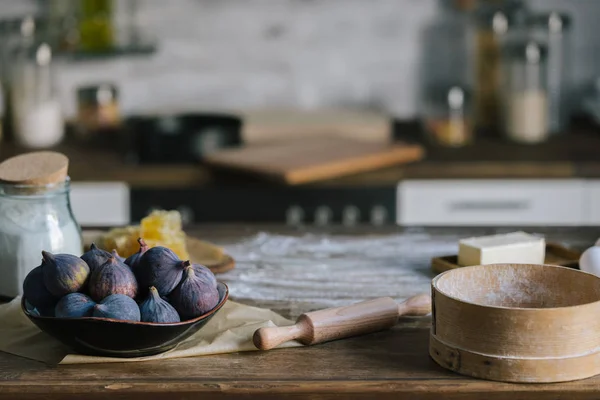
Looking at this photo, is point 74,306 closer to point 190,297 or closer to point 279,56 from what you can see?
point 190,297

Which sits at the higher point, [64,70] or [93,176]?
[64,70]

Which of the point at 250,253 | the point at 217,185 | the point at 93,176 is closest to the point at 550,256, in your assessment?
the point at 250,253

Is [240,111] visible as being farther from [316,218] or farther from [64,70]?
[316,218]

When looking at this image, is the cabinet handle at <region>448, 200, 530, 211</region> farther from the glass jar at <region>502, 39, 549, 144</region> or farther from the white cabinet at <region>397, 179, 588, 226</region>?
the glass jar at <region>502, 39, 549, 144</region>

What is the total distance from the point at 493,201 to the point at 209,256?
4.80 feet

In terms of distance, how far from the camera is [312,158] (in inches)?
118

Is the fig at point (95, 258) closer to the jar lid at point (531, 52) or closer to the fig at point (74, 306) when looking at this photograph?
the fig at point (74, 306)

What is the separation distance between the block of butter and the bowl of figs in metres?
0.55

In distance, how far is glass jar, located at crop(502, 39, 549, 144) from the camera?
11.1 feet

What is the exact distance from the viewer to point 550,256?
1.85 meters

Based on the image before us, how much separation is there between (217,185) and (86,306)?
1.73 m

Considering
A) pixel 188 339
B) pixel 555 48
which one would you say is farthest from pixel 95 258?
pixel 555 48

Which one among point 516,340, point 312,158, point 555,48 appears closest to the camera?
point 516,340

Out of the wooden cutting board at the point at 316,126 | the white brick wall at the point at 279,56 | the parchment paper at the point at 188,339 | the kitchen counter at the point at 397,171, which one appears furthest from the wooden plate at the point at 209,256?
the white brick wall at the point at 279,56
